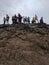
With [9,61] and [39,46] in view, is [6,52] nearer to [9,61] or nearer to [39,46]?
[9,61]

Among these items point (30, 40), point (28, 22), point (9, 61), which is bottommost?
point (9, 61)

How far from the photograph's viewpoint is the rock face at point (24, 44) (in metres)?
35.0

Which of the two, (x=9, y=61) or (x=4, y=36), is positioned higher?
(x=4, y=36)

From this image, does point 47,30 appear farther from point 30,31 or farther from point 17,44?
point 17,44

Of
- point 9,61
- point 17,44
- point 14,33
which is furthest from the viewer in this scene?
point 14,33

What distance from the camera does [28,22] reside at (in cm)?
4384

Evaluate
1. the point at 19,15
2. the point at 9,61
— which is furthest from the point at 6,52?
the point at 19,15

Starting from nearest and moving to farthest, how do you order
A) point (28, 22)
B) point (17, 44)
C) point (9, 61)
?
point (9, 61) → point (17, 44) → point (28, 22)

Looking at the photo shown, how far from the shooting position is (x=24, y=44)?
37.8m

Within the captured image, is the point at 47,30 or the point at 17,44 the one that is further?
the point at 47,30

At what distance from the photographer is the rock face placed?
35.0 meters

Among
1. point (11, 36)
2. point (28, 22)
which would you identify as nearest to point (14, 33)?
point (11, 36)

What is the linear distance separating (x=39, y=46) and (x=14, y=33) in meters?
4.83

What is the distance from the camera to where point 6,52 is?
36000mm
